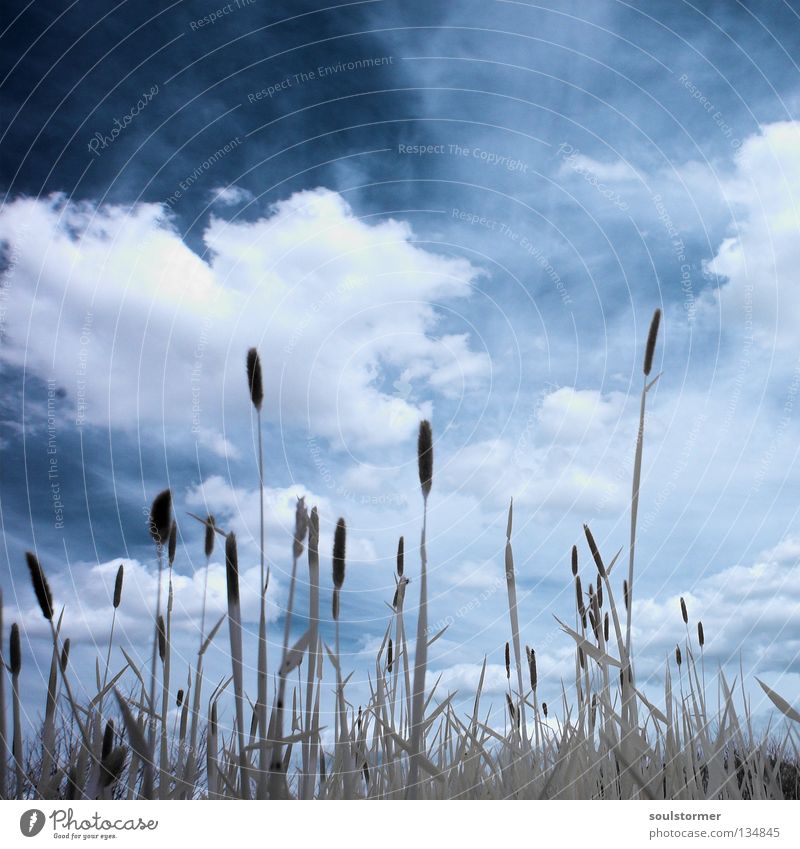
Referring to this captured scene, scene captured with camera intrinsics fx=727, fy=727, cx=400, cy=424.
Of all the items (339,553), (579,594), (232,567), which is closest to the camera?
(232,567)

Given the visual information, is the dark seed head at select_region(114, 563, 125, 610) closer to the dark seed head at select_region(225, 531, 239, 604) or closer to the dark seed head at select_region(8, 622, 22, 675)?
the dark seed head at select_region(8, 622, 22, 675)

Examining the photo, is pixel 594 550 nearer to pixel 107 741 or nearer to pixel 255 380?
pixel 255 380

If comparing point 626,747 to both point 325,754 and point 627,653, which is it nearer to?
point 627,653

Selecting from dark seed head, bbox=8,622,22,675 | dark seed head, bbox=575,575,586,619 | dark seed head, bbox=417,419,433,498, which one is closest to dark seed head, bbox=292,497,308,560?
dark seed head, bbox=417,419,433,498

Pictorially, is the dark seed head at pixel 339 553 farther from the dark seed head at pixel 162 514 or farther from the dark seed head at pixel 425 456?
A: the dark seed head at pixel 162 514

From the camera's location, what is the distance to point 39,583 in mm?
2107

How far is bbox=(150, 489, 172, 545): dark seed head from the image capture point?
1942mm

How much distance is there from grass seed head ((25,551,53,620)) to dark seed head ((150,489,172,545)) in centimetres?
40

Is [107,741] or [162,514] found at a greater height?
[162,514]

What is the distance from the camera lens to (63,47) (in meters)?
2.79
